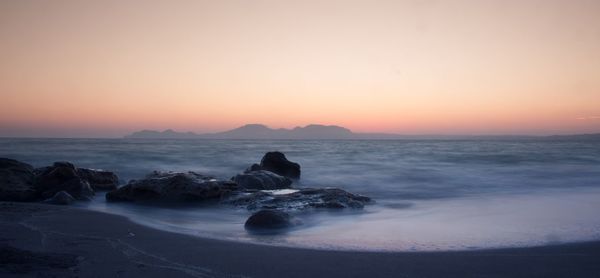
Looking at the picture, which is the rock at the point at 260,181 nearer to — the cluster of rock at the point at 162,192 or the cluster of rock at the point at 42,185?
the cluster of rock at the point at 162,192

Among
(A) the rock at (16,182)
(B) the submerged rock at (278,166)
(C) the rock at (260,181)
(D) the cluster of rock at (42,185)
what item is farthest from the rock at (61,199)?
(B) the submerged rock at (278,166)

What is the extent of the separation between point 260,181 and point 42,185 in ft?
18.7

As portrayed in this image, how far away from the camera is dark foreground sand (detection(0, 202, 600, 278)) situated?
4246 mm

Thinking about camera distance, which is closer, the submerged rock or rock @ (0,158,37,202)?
rock @ (0,158,37,202)

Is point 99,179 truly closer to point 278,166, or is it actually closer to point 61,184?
point 61,184

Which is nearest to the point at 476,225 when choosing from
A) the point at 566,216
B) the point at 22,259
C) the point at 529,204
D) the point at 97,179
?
the point at 566,216

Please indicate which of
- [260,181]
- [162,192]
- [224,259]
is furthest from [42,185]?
[224,259]

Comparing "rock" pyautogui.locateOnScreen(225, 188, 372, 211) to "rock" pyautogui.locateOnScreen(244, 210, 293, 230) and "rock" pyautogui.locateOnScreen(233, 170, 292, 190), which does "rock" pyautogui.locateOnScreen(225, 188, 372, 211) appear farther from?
"rock" pyautogui.locateOnScreen(233, 170, 292, 190)

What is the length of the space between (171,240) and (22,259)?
71.8 inches

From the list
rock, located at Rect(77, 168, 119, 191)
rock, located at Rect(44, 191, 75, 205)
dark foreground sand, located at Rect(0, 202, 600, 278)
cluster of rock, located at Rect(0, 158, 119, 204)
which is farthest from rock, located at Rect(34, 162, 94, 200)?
dark foreground sand, located at Rect(0, 202, 600, 278)

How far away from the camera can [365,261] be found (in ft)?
15.7

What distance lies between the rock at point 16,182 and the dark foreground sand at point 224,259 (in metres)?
4.50

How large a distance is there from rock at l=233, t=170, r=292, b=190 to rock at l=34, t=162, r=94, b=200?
4103mm

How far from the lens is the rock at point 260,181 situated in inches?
515
